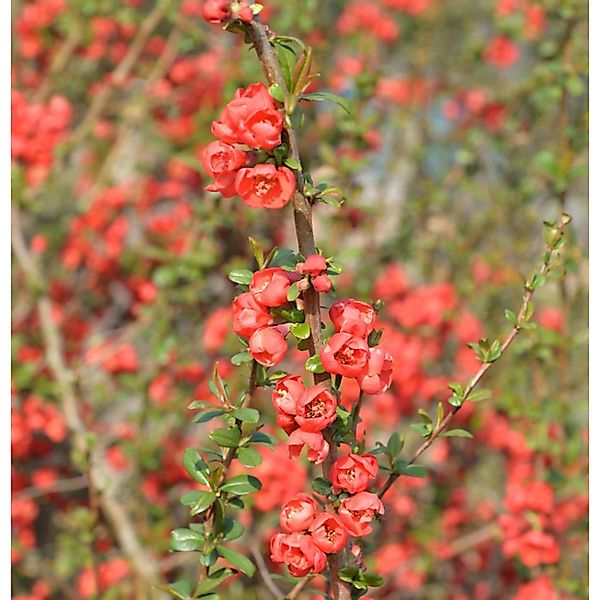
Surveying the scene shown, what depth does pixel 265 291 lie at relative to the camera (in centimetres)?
84

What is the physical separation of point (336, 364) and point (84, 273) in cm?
202

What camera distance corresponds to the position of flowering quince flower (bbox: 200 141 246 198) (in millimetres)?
834

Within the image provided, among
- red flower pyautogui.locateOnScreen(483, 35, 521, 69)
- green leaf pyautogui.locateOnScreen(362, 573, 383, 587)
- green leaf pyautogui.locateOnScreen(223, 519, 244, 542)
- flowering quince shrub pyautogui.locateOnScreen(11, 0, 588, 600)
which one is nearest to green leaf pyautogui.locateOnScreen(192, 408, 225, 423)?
flowering quince shrub pyautogui.locateOnScreen(11, 0, 588, 600)

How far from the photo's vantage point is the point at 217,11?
0.78 metres

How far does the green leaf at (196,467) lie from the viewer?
98 centimetres

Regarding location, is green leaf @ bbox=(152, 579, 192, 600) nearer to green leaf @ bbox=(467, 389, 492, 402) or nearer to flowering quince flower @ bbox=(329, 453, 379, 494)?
flowering quince flower @ bbox=(329, 453, 379, 494)

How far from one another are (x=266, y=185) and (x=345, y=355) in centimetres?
19

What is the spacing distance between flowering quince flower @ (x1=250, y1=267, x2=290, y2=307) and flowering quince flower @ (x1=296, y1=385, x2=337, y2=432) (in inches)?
3.8

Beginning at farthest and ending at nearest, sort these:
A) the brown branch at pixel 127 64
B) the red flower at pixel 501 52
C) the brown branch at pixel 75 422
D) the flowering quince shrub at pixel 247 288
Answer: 1. the red flower at pixel 501 52
2. the brown branch at pixel 127 64
3. the brown branch at pixel 75 422
4. the flowering quince shrub at pixel 247 288

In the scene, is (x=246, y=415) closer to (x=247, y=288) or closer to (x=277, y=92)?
(x=247, y=288)

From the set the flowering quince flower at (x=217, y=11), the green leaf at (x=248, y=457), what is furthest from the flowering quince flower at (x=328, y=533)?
the flowering quince flower at (x=217, y=11)

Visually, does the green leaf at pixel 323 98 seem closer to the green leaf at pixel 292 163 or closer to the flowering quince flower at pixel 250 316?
the green leaf at pixel 292 163

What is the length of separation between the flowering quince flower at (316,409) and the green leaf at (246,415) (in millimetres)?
99
